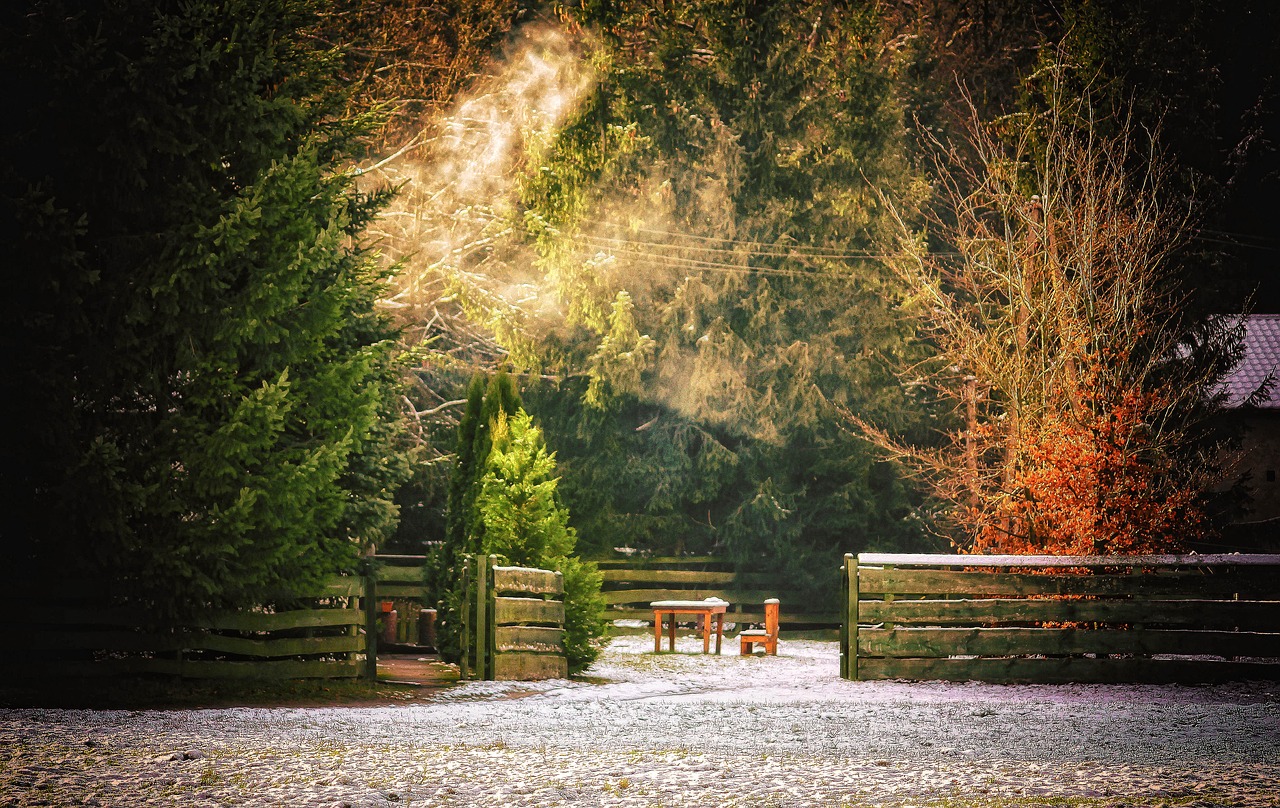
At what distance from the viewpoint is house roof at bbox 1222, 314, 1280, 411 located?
29.8 m

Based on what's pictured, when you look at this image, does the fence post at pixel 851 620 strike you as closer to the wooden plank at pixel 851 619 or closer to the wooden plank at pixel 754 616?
the wooden plank at pixel 851 619

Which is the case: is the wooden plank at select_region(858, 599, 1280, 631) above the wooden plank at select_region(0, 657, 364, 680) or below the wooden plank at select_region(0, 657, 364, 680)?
above

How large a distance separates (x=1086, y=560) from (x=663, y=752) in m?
7.60

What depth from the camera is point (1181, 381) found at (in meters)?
17.6

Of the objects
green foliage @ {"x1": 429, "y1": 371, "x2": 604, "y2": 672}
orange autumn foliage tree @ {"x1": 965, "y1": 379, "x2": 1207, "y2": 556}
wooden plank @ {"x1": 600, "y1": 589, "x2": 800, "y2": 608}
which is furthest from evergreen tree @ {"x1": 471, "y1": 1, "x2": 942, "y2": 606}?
orange autumn foliage tree @ {"x1": 965, "y1": 379, "x2": 1207, "y2": 556}

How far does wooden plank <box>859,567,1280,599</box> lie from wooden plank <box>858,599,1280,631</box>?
0.15 metres

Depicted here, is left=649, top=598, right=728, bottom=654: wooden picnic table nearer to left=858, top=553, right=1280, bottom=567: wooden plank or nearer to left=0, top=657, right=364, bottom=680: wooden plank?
left=858, top=553, right=1280, bottom=567: wooden plank

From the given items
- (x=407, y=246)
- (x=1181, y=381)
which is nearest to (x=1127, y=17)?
(x=1181, y=381)

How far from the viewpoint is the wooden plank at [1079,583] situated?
48.8 feet

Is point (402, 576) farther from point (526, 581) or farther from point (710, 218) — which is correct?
point (710, 218)

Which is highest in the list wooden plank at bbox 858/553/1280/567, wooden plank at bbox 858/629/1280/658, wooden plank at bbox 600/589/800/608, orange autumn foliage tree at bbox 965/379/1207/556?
orange autumn foliage tree at bbox 965/379/1207/556

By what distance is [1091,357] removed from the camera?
16547 mm

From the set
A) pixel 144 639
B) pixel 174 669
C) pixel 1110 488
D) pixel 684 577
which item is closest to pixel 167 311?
pixel 144 639

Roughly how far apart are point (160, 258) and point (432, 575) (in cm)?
716
